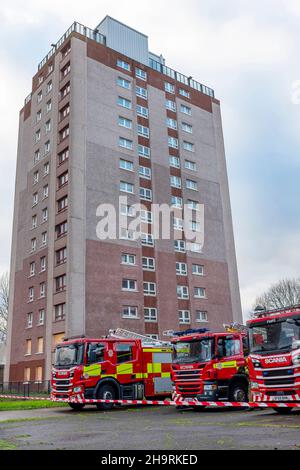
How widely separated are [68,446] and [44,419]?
25.9 ft

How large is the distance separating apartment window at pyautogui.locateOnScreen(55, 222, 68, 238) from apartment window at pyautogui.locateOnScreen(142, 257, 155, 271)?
748 centimetres

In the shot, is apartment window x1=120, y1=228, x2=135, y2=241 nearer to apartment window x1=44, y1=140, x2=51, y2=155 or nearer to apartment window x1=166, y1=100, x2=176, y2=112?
apartment window x1=44, y1=140, x2=51, y2=155

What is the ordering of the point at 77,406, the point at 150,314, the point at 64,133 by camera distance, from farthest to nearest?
the point at 64,133
the point at 150,314
the point at 77,406

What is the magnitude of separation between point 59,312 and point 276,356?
88.2ft

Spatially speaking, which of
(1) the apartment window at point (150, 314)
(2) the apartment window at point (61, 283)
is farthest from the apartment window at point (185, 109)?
(2) the apartment window at point (61, 283)

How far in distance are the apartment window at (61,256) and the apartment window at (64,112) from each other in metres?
13.2

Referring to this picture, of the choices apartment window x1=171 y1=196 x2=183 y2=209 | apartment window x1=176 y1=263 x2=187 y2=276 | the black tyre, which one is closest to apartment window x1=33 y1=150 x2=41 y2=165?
apartment window x1=171 y1=196 x2=183 y2=209

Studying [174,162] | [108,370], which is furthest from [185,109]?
[108,370]

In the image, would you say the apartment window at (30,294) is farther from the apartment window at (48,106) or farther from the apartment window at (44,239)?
the apartment window at (48,106)

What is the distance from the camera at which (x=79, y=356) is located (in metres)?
19.8

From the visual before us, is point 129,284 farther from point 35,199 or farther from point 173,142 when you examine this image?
point 173,142

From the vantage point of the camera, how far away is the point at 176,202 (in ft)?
158

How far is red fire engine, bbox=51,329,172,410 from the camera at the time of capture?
19.5 meters
